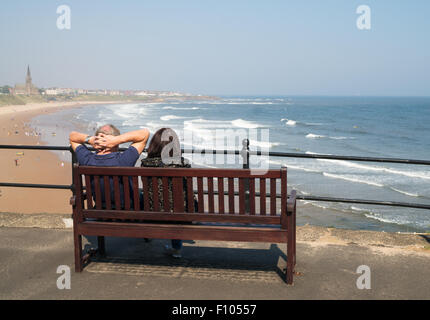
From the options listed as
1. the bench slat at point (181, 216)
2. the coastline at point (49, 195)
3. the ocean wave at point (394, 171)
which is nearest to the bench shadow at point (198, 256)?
the bench slat at point (181, 216)

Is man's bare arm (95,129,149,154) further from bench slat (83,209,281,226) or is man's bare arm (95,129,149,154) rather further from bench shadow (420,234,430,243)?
bench shadow (420,234,430,243)

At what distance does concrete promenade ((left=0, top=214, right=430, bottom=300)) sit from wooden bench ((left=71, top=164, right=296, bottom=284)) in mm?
275

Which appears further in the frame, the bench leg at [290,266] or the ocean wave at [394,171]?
the ocean wave at [394,171]

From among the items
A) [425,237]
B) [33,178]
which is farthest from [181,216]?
[33,178]

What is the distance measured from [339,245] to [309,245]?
11.7 inches

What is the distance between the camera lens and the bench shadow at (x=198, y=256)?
4.12 m

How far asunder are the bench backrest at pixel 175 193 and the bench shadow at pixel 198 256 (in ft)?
1.81

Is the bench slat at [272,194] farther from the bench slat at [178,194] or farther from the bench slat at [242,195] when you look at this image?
the bench slat at [178,194]

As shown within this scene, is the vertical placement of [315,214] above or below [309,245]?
below

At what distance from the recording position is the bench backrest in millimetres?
3589

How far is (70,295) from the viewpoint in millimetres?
3564
